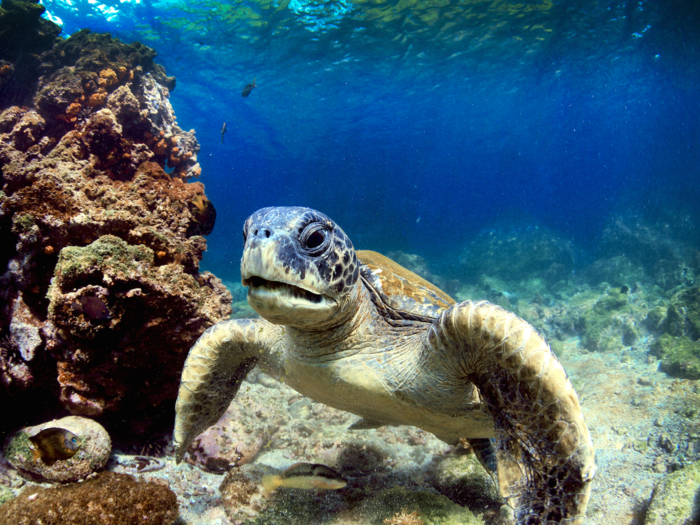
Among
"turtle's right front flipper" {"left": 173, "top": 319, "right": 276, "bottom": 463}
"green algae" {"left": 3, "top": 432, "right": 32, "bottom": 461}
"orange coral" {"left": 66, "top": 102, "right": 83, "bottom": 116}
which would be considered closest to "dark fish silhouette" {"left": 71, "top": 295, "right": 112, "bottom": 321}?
"turtle's right front flipper" {"left": 173, "top": 319, "right": 276, "bottom": 463}

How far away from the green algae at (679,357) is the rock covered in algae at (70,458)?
731 cm

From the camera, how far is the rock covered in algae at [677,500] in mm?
1895

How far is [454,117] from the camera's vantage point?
34.8m

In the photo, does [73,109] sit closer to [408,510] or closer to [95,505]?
[95,505]

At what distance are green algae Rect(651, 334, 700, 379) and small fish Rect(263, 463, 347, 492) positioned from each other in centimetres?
578

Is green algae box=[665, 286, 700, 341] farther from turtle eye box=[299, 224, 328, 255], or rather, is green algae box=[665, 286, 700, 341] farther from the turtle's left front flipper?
turtle eye box=[299, 224, 328, 255]

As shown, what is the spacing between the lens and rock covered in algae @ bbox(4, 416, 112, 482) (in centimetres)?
205

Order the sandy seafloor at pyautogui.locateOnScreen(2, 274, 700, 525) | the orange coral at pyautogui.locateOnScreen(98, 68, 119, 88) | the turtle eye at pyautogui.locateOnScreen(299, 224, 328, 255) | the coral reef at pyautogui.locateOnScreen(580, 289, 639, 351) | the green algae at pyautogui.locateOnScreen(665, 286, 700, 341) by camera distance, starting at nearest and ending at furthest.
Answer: the turtle eye at pyautogui.locateOnScreen(299, 224, 328, 255), the sandy seafloor at pyautogui.locateOnScreen(2, 274, 700, 525), the orange coral at pyautogui.locateOnScreen(98, 68, 119, 88), the green algae at pyautogui.locateOnScreen(665, 286, 700, 341), the coral reef at pyautogui.locateOnScreen(580, 289, 639, 351)

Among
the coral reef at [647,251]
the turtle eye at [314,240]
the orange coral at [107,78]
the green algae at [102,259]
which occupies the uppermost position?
the coral reef at [647,251]

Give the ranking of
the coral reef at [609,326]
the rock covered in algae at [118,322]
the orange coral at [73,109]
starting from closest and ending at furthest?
1. the rock covered in algae at [118,322]
2. the orange coral at [73,109]
3. the coral reef at [609,326]

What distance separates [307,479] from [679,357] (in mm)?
6266

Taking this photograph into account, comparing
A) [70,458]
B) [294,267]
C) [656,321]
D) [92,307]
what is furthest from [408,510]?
[656,321]

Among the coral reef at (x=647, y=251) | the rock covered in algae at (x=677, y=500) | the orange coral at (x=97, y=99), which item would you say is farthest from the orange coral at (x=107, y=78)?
the coral reef at (x=647, y=251)

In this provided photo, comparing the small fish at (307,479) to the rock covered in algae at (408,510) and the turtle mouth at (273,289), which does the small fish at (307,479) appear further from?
the turtle mouth at (273,289)
